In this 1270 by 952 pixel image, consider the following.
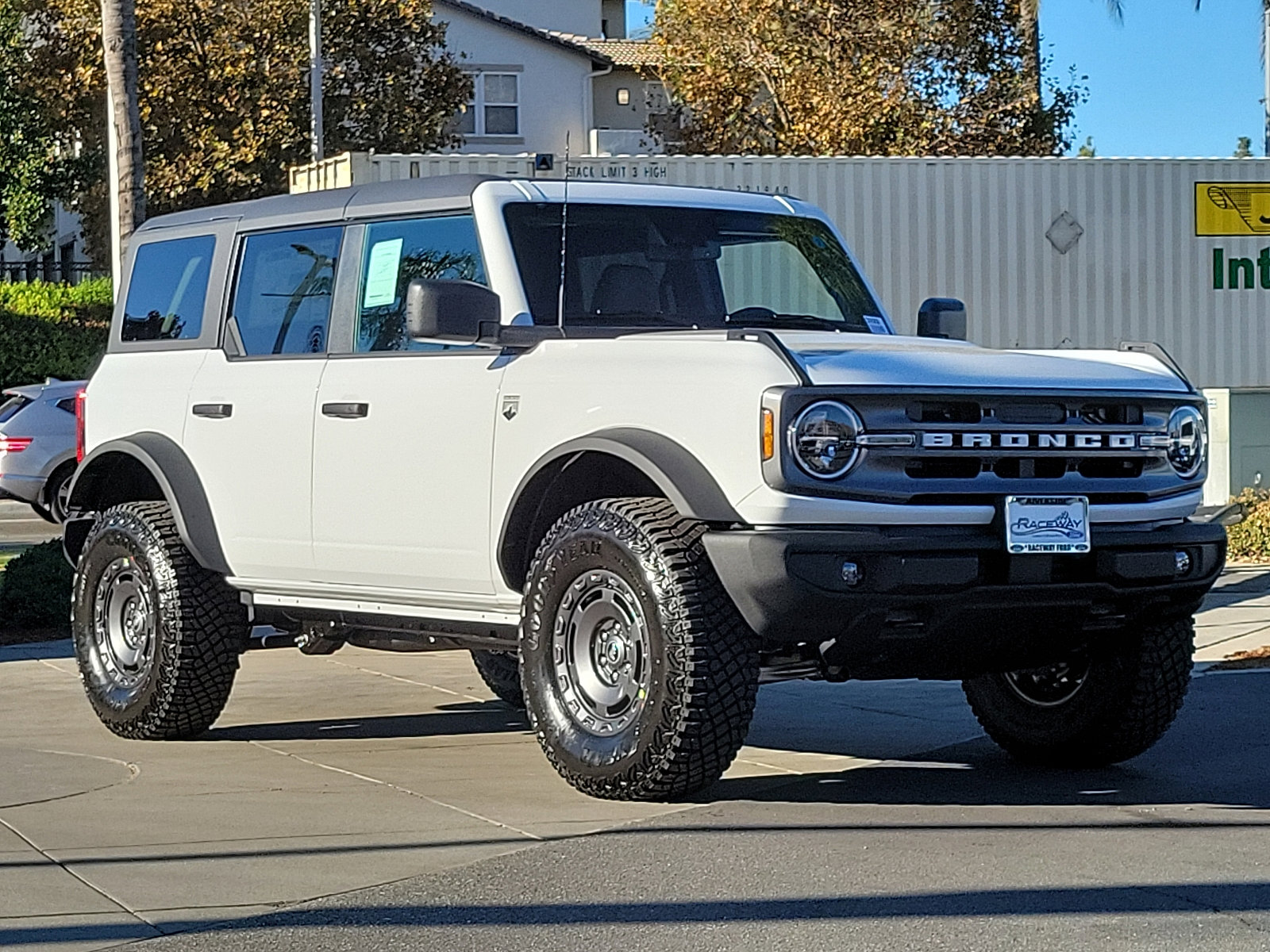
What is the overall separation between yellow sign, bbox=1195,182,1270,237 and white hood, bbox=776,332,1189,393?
15570 millimetres

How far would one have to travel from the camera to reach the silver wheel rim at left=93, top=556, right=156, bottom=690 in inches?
349

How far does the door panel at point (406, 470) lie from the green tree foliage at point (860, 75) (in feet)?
91.0

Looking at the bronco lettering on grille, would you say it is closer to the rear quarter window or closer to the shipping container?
the shipping container

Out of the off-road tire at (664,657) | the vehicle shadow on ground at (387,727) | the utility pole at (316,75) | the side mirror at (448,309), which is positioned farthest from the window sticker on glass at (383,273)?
the utility pole at (316,75)

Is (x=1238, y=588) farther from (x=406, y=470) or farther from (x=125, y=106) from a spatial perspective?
(x=125, y=106)

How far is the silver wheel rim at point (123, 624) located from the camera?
29.1 feet

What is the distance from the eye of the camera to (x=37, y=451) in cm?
2256

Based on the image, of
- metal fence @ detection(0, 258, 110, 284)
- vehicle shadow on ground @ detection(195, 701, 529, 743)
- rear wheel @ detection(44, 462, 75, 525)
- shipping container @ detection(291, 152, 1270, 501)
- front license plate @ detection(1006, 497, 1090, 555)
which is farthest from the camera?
metal fence @ detection(0, 258, 110, 284)

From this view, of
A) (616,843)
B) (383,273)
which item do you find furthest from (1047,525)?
(383,273)

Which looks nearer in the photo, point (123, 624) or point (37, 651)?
point (123, 624)

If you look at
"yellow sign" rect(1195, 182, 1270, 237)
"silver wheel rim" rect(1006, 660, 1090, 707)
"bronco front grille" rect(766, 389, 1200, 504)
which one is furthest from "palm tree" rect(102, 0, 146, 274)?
"bronco front grille" rect(766, 389, 1200, 504)

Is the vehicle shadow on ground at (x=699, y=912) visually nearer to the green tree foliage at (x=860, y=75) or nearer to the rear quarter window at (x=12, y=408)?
the rear quarter window at (x=12, y=408)

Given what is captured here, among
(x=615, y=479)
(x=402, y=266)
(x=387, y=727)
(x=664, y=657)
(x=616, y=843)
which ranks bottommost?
(x=387, y=727)

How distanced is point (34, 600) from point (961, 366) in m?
7.62
